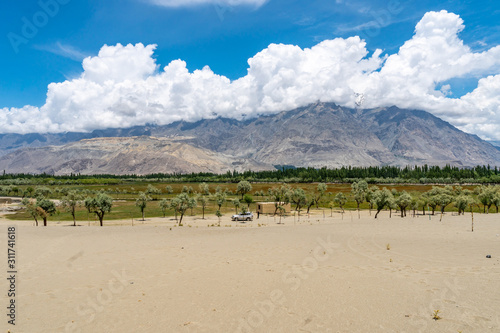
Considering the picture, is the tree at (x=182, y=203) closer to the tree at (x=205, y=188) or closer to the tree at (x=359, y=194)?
the tree at (x=359, y=194)

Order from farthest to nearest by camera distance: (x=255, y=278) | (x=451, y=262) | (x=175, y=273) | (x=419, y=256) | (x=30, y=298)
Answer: (x=419, y=256) < (x=451, y=262) < (x=175, y=273) < (x=255, y=278) < (x=30, y=298)

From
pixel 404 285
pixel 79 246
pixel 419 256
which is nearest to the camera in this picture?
pixel 404 285

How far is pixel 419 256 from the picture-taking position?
22.5m

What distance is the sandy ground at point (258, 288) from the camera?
11891 mm

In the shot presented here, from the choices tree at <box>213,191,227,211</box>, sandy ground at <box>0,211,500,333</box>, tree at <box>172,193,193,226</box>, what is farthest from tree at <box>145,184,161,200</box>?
sandy ground at <box>0,211,500,333</box>

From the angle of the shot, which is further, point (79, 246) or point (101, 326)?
point (79, 246)

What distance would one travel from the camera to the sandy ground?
39.0 feet

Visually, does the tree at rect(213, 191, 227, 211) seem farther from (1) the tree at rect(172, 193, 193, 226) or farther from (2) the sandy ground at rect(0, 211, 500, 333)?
(2) the sandy ground at rect(0, 211, 500, 333)

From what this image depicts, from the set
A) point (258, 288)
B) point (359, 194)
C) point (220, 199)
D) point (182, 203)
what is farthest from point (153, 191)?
point (258, 288)

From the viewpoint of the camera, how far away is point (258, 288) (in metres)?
15.7

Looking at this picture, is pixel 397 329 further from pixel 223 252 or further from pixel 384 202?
pixel 384 202

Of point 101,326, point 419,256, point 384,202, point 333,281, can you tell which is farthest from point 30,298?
point 384,202

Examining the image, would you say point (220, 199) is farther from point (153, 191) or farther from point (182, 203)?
point (153, 191)

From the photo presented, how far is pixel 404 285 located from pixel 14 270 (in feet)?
76.6
